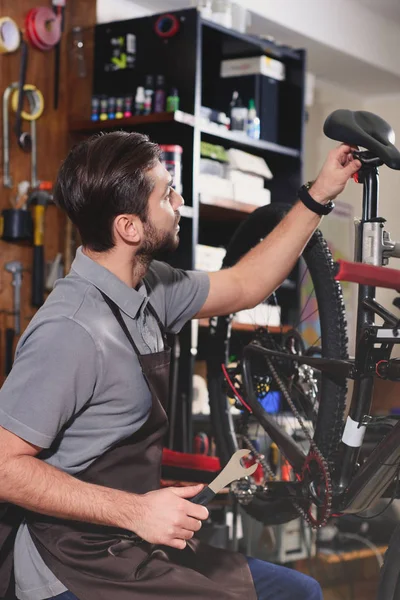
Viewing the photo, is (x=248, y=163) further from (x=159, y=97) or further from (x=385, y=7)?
(x=385, y=7)

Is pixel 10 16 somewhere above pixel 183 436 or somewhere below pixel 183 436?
above

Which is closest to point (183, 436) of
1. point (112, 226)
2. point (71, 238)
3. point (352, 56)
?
point (71, 238)

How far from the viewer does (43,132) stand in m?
3.18

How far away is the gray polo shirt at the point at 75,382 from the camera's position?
4.16ft

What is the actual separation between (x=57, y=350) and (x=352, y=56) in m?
3.44

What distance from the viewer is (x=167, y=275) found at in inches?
67.0

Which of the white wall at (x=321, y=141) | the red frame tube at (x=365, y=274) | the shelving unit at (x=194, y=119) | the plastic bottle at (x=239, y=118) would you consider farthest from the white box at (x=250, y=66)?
the red frame tube at (x=365, y=274)

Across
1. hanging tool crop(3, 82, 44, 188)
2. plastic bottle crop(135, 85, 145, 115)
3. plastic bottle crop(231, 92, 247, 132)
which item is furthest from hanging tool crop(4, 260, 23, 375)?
plastic bottle crop(231, 92, 247, 132)

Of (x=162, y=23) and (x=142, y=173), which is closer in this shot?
(x=142, y=173)

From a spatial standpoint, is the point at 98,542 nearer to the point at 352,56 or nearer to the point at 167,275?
the point at 167,275

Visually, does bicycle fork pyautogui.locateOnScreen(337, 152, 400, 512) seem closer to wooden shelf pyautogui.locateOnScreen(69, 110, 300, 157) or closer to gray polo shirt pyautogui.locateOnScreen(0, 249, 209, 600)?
gray polo shirt pyautogui.locateOnScreen(0, 249, 209, 600)

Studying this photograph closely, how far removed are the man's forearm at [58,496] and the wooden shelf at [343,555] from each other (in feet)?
2.70

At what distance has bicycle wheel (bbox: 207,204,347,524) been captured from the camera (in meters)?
1.59

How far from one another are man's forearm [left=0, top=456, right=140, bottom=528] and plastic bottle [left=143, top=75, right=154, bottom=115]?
1.94m
